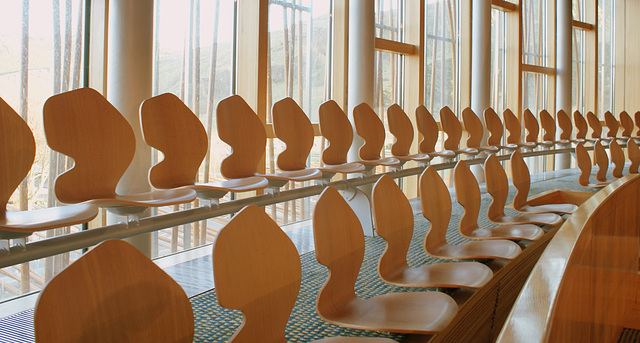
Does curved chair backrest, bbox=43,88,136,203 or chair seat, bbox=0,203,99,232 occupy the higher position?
curved chair backrest, bbox=43,88,136,203

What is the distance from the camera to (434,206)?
1780 mm

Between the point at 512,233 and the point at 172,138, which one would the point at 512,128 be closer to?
the point at 512,233

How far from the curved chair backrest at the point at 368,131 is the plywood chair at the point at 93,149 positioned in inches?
53.7

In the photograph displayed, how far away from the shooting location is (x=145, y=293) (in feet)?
2.67

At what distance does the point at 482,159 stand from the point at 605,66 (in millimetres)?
5065

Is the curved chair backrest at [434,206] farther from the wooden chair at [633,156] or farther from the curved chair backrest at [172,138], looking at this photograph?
the wooden chair at [633,156]

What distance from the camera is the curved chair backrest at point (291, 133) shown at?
2473 mm

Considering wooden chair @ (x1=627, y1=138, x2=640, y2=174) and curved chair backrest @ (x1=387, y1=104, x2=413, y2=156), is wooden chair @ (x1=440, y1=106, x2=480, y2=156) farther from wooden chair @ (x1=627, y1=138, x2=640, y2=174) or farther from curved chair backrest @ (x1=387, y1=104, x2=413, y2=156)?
wooden chair @ (x1=627, y1=138, x2=640, y2=174)

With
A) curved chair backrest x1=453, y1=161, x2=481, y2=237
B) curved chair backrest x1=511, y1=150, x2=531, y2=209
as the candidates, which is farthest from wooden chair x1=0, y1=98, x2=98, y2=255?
curved chair backrest x1=511, y1=150, x2=531, y2=209

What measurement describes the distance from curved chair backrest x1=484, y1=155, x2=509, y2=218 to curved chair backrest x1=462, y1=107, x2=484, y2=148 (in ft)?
4.36

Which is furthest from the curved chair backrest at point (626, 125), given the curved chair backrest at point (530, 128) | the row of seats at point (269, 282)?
the row of seats at point (269, 282)

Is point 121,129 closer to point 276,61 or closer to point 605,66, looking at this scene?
point 276,61

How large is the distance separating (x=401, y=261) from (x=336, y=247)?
415 mm

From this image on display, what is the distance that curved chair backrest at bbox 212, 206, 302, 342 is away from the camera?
91cm
